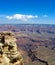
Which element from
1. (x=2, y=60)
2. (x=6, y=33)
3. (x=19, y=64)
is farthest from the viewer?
(x=6, y=33)

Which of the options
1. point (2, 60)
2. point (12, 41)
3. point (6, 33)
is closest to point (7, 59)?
point (2, 60)

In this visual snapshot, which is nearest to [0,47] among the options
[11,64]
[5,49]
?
[5,49]

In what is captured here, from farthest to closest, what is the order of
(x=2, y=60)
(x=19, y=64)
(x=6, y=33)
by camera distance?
1. (x=6, y=33)
2. (x=19, y=64)
3. (x=2, y=60)

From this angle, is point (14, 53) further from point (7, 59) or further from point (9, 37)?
point (9, 37)

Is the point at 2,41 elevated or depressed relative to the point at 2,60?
elevated

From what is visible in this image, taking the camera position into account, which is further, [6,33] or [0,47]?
[6,33]

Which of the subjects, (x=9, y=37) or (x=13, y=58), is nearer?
(x=13, y=58)

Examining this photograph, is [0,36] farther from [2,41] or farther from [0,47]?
[0,47]

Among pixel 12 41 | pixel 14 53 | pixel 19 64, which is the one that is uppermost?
pixel 12 41

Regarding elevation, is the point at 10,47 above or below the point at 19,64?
above
